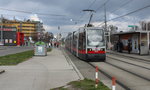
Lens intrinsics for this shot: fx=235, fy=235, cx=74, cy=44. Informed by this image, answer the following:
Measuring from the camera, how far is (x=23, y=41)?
107000 millimetres

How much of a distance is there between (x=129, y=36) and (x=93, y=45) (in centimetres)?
1514

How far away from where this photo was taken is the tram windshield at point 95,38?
2014cm

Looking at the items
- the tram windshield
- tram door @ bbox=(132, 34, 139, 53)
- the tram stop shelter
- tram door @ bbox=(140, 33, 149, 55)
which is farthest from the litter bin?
tram door @ bbox=(132, 34, 139, 53)

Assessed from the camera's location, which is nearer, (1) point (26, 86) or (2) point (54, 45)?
(1) point (26, 86)

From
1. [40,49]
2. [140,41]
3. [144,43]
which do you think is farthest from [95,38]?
[144,43]

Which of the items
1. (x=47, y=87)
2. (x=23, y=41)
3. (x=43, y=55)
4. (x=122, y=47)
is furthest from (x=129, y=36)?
(x=23, y=41)

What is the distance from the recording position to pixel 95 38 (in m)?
20.2

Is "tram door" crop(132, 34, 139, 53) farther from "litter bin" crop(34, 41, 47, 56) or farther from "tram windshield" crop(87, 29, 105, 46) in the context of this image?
"tram windshield" crop(87, 29, 105, 46)

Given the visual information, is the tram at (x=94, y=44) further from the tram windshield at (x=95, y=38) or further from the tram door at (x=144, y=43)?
the tram door at (x=144, y=43)

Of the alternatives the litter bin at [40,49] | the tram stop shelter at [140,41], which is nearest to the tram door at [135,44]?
the tram stop shelter at [140,41]

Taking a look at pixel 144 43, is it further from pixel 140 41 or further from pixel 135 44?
pixel 135 44

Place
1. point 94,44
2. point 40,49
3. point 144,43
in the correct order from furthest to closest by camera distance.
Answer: point 144,43 < point 40,49 < point 94,44

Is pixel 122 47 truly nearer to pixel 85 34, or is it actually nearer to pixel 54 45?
pixel 85 34

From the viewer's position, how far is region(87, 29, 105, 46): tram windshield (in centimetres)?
2014
